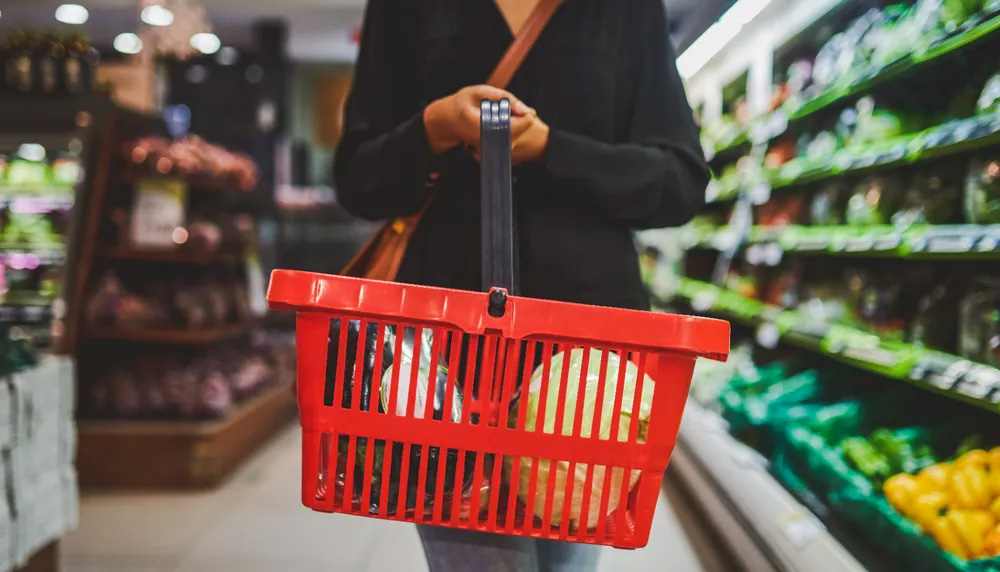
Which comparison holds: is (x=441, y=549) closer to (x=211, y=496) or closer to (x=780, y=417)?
(x=780, y=417)

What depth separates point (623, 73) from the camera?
1.23m

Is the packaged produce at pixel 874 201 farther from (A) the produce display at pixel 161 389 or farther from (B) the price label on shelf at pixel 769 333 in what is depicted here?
(A) the produce display at pixel 161 389

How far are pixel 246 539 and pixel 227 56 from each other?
7680 millimetres

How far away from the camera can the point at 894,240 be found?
2.51 metres

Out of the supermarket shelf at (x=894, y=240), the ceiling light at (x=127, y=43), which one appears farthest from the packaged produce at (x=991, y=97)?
the ceiling light at (x=127, y=43)

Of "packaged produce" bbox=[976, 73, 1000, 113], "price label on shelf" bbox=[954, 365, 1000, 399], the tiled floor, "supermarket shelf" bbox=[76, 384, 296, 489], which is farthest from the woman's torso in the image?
"supermarket shelf" bbox=[76, 384, 296, 489]

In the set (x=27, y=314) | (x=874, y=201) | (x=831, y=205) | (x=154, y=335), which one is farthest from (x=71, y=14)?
(x=874, y=201)

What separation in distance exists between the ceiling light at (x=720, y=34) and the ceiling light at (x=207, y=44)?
19.3ft

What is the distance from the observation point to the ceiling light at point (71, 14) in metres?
8.46

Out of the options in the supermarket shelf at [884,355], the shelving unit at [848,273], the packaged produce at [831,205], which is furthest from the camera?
the packaged produce at [831,205]

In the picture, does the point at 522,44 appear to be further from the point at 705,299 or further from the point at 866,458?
the point at 705,299

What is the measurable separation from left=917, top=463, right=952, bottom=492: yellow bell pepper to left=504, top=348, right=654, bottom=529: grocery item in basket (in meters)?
1.48

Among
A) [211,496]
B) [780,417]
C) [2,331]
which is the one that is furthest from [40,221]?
[780,417]

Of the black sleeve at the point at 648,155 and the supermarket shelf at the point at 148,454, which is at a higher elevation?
the black sleeve at the point at 648,155
